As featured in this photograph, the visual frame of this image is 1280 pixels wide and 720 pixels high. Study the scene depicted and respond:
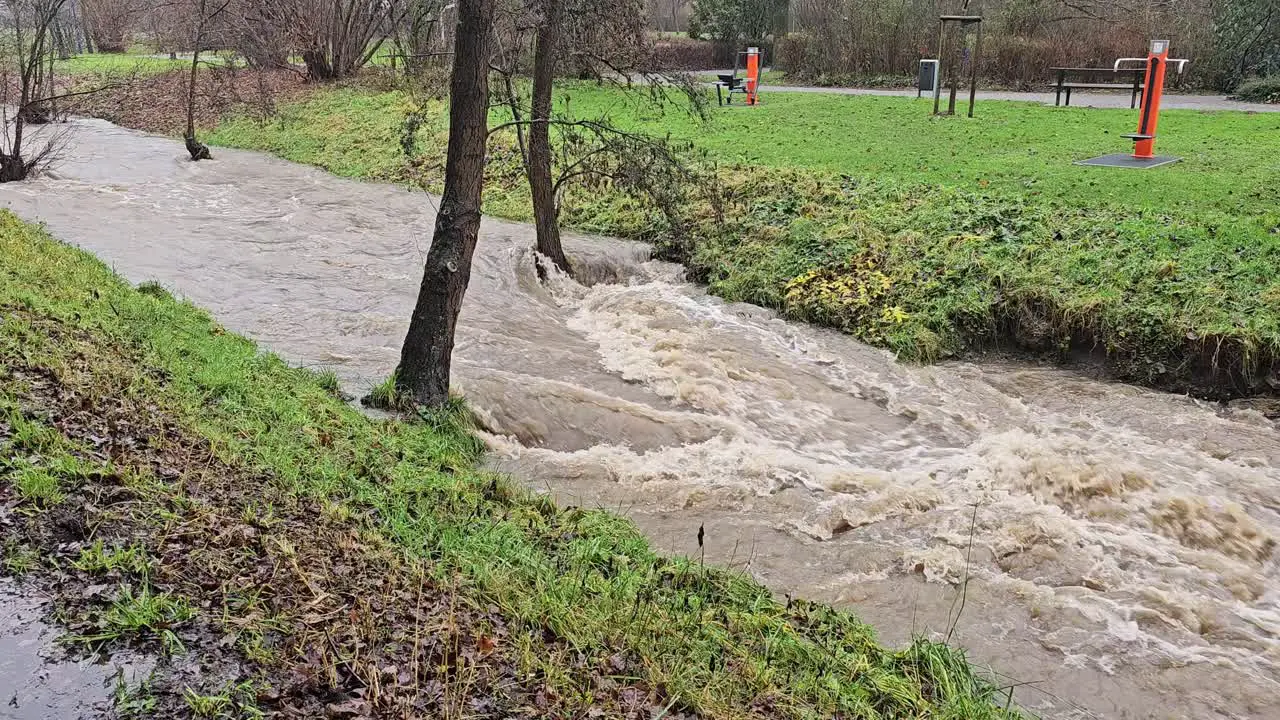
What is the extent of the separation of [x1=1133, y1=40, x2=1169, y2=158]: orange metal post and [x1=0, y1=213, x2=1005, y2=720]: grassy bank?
1240cm

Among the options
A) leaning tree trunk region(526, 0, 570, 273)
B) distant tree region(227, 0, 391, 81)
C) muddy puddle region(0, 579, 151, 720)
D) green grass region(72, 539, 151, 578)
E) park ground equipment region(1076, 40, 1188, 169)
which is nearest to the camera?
muddy puddle region(0, 579, 151, 720)

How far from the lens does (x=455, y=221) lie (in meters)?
7.40

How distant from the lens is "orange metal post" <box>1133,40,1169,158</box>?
46.5 feet

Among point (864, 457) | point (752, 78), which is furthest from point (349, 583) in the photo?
point (752, 78)

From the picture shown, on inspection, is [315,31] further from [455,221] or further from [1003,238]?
[455,221]

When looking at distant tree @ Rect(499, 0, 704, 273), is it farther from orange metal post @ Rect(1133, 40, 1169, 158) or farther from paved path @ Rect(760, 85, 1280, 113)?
paved path @ Rect(760, 85, 1280, 113)

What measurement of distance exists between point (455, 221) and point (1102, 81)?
27.6m

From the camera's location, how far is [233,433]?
613 cm

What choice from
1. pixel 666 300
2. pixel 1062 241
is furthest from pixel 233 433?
pixel 1062 241

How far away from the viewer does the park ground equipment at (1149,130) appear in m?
14.3

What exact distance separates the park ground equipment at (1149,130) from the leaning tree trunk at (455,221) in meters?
11.2

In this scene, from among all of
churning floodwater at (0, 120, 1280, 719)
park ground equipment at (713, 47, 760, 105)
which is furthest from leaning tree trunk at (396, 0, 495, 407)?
park ground equipment at (713, 47, 760, 105)

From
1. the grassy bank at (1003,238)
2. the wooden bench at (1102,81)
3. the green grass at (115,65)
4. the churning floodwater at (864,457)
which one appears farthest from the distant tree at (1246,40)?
the green grass at (115,65)

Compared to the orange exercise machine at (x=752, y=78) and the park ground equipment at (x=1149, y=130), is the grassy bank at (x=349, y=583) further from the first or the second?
the orange exercise machine at (x=752, y=78)
